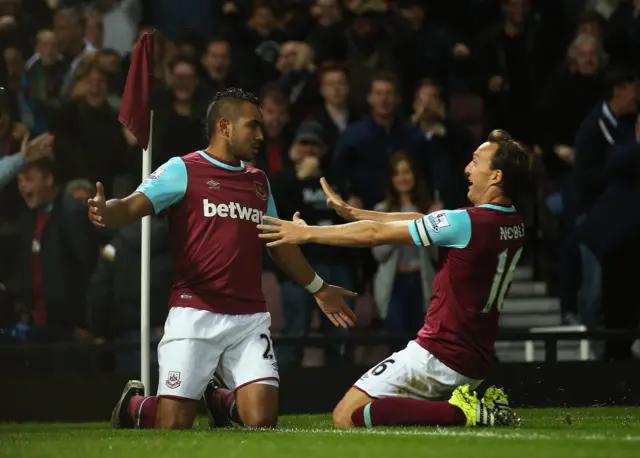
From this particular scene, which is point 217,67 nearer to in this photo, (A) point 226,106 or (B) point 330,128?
(B) point 330,128

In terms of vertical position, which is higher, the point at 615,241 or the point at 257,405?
the point at 615,241

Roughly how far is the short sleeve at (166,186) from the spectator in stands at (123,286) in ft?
10.9

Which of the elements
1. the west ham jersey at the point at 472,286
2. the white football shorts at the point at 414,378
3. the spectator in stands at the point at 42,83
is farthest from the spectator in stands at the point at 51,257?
the west ham jersey at the point at 472,286

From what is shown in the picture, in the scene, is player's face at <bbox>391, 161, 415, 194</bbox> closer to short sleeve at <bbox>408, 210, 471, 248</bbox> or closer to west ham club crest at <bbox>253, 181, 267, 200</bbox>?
west ham club crest at <bbox>253, 181, 267, 200</bbox>

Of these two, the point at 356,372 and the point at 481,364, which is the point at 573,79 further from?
the point at 481,364

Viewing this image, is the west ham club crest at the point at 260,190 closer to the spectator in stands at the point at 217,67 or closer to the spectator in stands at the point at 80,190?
the spectator in stands at the point at 80,190

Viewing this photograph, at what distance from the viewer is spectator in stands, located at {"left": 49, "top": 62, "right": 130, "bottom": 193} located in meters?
11.2

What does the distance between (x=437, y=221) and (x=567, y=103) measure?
6099mm

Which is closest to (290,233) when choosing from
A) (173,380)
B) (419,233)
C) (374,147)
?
(419,233)

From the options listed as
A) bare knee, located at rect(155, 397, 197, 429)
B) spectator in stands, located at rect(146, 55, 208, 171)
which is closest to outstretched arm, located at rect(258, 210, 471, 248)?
bare knee, located at rect(155, 397, 197, 429)

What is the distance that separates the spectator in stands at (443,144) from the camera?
469 inches

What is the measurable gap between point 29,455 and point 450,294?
2.55 metres

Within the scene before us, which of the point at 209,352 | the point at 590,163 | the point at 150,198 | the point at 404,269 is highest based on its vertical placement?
the point at 590,163

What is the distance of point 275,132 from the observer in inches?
460
